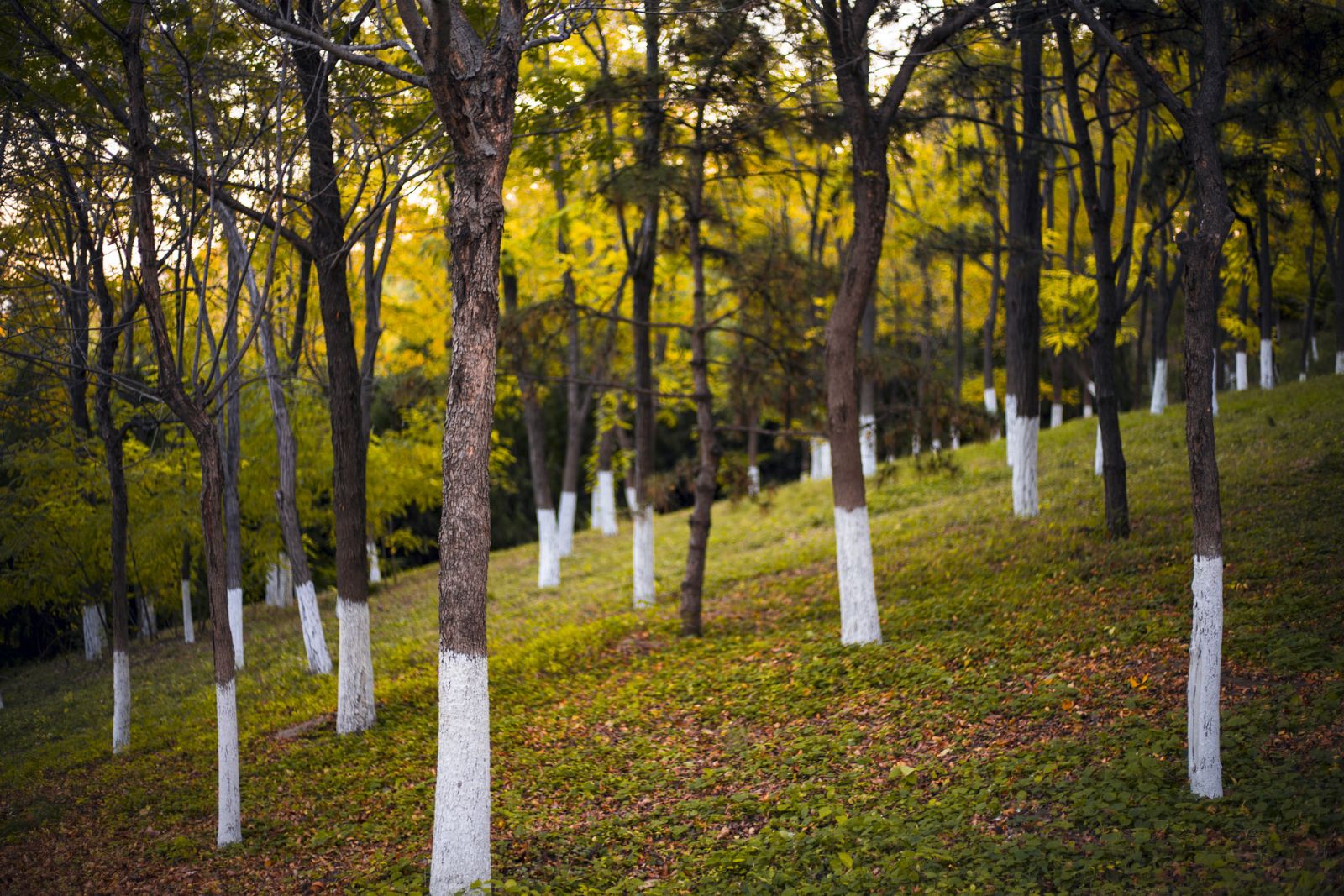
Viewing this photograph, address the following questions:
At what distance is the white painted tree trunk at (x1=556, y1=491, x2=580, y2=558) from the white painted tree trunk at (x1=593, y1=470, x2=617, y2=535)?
1697 millimetres

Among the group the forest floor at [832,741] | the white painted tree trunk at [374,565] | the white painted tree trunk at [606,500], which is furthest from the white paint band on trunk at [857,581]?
the white painted tree trunk at [374,565]

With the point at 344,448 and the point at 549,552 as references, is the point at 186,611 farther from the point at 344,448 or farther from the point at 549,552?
the point at 344,448

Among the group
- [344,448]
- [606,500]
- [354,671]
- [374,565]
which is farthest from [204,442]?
[374,565]

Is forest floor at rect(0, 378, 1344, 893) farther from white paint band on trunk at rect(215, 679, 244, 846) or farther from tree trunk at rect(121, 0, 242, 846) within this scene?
tree trunk at rect(121, 0, 242, 846)

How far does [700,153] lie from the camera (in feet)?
39.9

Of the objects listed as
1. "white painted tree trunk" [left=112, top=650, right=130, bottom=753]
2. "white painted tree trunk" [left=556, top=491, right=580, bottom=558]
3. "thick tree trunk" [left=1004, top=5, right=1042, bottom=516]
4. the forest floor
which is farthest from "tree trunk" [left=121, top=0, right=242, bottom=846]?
"white painted tree trunk" [left=556, top=491, right=580, bottom=558]

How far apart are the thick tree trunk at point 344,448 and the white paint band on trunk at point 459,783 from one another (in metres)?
4.42

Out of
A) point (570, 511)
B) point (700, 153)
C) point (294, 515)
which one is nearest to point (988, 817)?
point (700, 153)

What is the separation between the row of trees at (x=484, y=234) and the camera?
651 centimetres

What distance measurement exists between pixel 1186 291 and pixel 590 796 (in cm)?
610

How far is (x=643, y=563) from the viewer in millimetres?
15461

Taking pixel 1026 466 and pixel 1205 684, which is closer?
pixel 1205 684

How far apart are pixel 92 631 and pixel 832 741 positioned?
1362 cm

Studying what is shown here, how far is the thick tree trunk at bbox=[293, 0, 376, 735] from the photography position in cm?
1031
